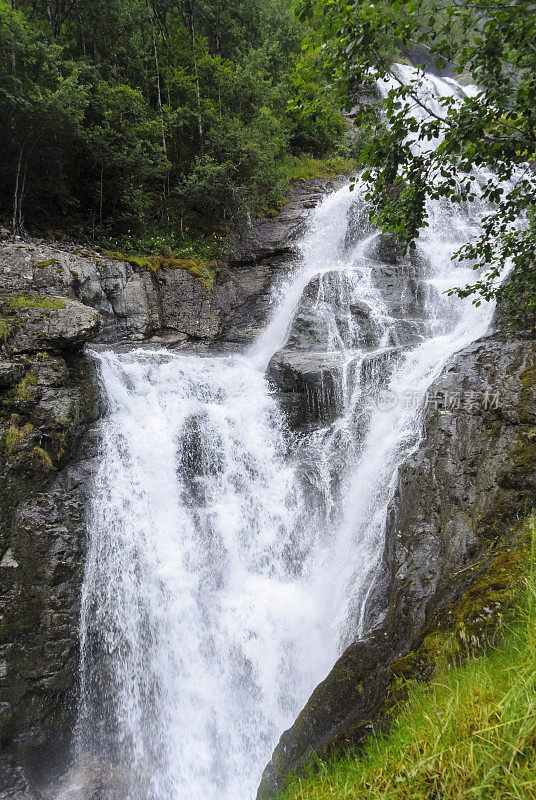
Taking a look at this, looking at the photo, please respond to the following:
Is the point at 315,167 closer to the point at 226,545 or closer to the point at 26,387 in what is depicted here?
the point at 26,387

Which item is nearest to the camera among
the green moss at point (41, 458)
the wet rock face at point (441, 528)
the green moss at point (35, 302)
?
the wet rock face at point (441, 528)

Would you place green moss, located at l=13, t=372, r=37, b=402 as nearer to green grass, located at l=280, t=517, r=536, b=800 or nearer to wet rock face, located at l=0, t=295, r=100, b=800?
wet rock face, located at l=0, t=295, r=100, b=800

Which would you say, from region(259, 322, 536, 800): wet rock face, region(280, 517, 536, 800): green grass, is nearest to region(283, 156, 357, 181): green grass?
region(259, 322, 536, 800): wet rock face

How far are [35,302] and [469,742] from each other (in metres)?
8.59

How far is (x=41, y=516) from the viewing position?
255 inches

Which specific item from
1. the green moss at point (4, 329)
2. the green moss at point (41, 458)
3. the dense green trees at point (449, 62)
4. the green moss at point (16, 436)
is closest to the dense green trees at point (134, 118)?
the green moss at point (4, 329)

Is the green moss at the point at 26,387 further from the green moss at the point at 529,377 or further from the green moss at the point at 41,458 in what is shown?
the green moss at the point at 529,377

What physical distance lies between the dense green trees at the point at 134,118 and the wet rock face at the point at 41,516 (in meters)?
5.67

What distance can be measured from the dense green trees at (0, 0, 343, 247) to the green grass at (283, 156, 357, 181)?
2.98ft

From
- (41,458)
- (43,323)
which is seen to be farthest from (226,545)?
(43,323)

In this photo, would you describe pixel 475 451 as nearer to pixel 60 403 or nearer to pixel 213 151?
pixel 60 403

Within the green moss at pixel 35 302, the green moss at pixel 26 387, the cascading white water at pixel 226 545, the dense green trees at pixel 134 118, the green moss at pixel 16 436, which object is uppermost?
the dense green trees at pixel 134 118

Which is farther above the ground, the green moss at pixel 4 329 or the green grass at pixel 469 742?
the green moss at pixel 4 329

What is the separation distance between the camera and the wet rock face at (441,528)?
3527mm
